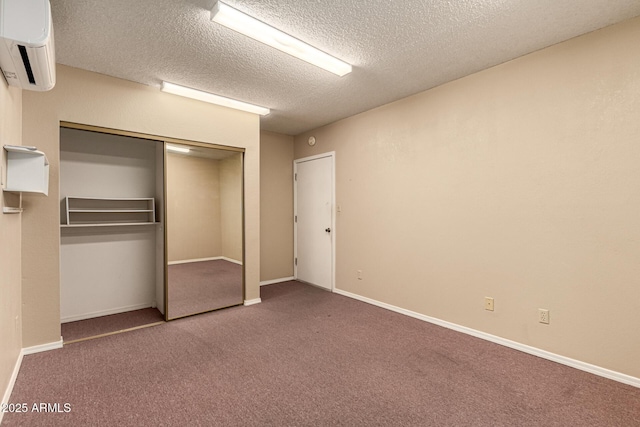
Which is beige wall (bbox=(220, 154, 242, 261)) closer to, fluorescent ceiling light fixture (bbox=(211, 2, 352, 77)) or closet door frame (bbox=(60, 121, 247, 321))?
closet door frame (bbox=(60, 121, 247, 321))

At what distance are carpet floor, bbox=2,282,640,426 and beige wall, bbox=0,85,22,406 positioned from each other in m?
0.26

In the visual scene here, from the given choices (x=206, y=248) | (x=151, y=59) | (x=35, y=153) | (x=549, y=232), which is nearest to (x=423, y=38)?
(x=549, y=232)

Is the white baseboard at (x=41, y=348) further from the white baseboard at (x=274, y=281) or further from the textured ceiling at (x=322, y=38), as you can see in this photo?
the white baseboard at (x=274, y=281)

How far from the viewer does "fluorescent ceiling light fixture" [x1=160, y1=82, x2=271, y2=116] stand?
3.20 m

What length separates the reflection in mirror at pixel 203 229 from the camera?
3.50 meters

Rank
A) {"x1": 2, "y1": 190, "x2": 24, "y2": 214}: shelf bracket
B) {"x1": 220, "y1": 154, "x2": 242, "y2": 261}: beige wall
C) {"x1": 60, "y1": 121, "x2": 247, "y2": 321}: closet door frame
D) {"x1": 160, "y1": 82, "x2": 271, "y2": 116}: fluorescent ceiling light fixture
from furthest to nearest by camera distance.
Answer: {"x1": 220, "y1": 154, "x2": 242, "y2": 261}: beige wall, {"x1": 160, "y1": 82, "x2": 271, "y2": 116}: fluorescent ceiling light fixture, {"x1": 60, "y1": 121, "x2": 247, "y2": 321}: closet door frame, {"x1": 2, "y1": 190, "x2": 24, "y2": 214}: shelf bracket

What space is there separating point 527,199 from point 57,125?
4342 millimetres

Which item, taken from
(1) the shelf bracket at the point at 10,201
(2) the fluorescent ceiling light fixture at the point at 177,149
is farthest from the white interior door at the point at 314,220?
(1) the shelf bracket at the point at 10,201

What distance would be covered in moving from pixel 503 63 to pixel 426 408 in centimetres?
302

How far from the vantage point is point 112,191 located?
3.57 meters

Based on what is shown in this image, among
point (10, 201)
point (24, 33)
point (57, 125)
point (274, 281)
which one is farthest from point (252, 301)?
point (24, 33)

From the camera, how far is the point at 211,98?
11.6 feet

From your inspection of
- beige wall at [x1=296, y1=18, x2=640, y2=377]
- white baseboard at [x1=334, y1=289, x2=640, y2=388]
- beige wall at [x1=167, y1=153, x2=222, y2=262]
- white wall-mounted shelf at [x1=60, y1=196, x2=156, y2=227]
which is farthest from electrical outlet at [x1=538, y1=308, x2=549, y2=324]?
white wall-mounted shelf at [x1=60, y1=196, x2=156, y2=227]

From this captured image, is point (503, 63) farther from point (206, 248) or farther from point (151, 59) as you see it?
point (206, 248)
